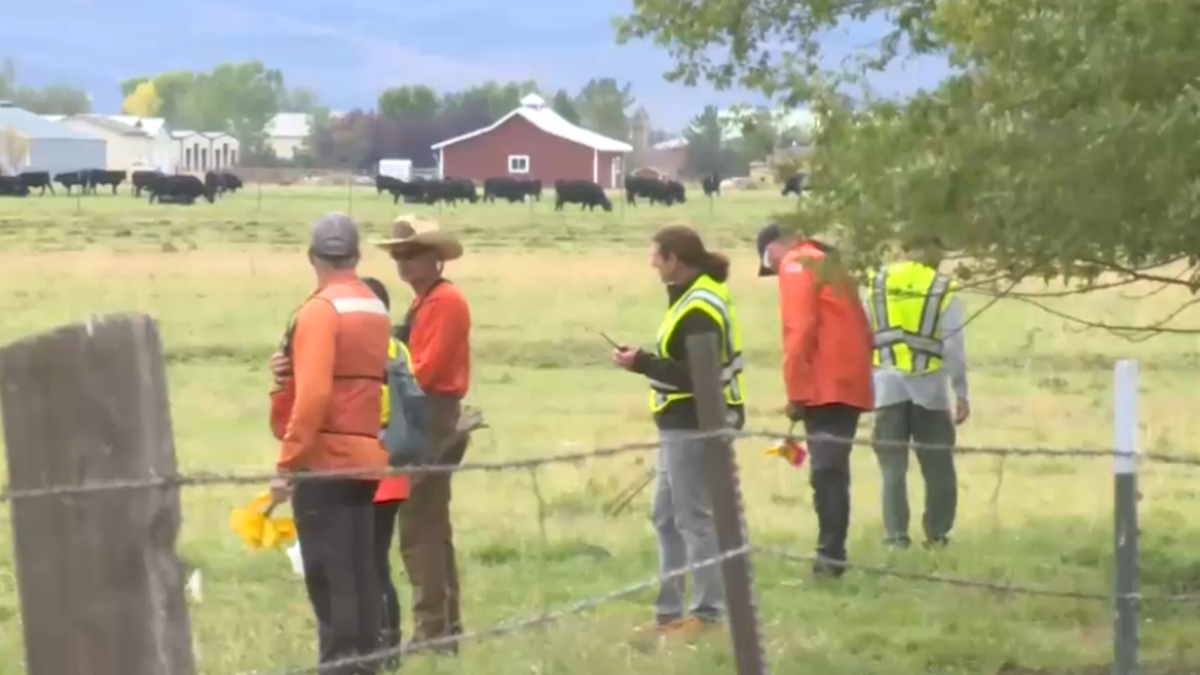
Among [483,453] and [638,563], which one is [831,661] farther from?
[483,453]

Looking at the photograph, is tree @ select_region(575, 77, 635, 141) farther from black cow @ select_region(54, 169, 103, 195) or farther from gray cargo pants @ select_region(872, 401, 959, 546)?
gray cargo pants @ select_region(872, 401, 959, 546)

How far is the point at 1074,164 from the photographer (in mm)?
6832

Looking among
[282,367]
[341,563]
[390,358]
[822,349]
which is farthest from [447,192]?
[341,563]

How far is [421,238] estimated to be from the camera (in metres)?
8.37

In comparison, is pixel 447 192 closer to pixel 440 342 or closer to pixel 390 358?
pixel 440 342

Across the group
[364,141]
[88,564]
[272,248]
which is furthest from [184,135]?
[88,564]

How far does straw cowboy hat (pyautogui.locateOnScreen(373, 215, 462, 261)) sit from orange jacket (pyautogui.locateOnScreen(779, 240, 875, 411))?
6.92 feet

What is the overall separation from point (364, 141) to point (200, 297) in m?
131

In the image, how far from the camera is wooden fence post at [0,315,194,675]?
4.00 meters

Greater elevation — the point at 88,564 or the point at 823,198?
the point at 823,198

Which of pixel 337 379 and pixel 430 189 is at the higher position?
pixel 430 189

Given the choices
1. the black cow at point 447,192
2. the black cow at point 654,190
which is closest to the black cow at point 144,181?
the black cow at point 447,192

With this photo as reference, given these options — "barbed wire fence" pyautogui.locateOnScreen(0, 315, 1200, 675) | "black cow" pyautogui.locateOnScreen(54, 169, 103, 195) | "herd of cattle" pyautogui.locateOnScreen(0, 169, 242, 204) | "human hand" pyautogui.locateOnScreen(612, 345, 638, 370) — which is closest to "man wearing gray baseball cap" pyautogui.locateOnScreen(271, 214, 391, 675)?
"human hand" pyautogui.locateOnScreen(612, 345, 638, 370)

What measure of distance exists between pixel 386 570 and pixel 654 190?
78.8 meters
